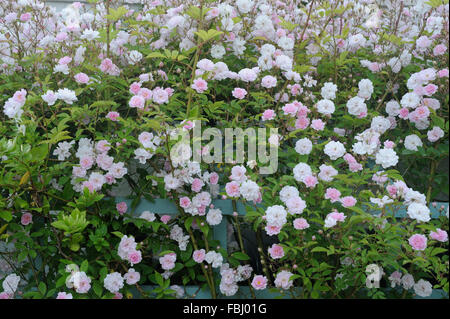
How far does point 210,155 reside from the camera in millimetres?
1971

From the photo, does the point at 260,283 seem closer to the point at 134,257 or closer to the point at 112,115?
the point at 134,257

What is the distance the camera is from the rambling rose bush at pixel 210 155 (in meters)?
1.77

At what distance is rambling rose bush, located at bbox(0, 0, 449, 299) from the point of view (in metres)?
1.77

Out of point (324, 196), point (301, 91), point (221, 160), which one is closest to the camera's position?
point (324, 196)

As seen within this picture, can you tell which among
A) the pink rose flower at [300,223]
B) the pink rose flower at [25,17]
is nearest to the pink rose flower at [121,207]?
the pink rose flower at [300,223]

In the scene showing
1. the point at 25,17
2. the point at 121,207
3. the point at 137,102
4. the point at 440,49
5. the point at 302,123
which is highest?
the point at 25,17

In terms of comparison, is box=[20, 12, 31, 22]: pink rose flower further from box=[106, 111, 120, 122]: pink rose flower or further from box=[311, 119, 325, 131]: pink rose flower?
box=[311, 119, 325, 131]: pink rose flower

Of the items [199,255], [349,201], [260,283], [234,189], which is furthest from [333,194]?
[199,255]

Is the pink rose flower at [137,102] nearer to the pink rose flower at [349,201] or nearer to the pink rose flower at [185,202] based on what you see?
the pink rose flower at [185,202]

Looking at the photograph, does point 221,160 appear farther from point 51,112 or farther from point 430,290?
point 430,290

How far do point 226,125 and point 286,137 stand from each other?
250 mm

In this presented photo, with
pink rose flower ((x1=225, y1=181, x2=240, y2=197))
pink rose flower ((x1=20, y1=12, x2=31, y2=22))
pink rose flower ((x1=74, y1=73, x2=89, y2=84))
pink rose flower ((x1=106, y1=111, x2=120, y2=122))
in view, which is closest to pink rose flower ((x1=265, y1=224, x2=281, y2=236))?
pink rose flower ((x1=225, y1=181, x2=240, y2=197))

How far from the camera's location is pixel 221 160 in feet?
6.43
